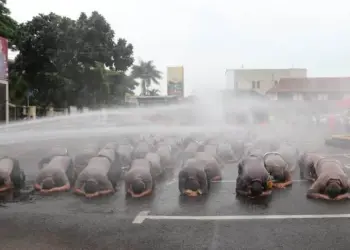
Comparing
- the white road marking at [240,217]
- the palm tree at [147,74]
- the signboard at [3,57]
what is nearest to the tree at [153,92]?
the palm tree at [147,74]

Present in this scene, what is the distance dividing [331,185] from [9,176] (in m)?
9.30

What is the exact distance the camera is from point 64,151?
14453mm

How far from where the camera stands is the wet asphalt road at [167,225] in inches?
310

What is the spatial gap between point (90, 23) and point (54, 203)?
1716 inches

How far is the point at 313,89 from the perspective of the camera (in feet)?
265

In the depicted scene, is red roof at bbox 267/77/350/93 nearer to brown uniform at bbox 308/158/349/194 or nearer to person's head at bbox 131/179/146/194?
brown uniform at bbox 308/158/349/194

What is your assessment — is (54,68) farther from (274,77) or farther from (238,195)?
(274,77)

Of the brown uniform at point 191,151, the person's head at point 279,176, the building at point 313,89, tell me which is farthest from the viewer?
the building at point 313,89

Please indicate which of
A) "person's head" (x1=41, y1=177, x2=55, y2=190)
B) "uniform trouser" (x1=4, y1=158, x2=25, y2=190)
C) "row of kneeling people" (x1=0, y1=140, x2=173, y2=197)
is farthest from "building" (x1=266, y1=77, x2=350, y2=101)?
"person's head" (x1=41, y1=177, x2=55, y2=190)

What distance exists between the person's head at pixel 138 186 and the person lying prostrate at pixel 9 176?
3.92 m

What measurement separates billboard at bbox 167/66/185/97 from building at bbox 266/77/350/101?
2362cm

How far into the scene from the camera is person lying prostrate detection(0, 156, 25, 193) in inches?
492

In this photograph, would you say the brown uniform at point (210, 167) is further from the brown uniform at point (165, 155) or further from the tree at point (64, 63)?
the tree at point (64, 63)

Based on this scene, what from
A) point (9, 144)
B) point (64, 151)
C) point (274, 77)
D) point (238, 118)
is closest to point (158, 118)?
point (238, 118)
